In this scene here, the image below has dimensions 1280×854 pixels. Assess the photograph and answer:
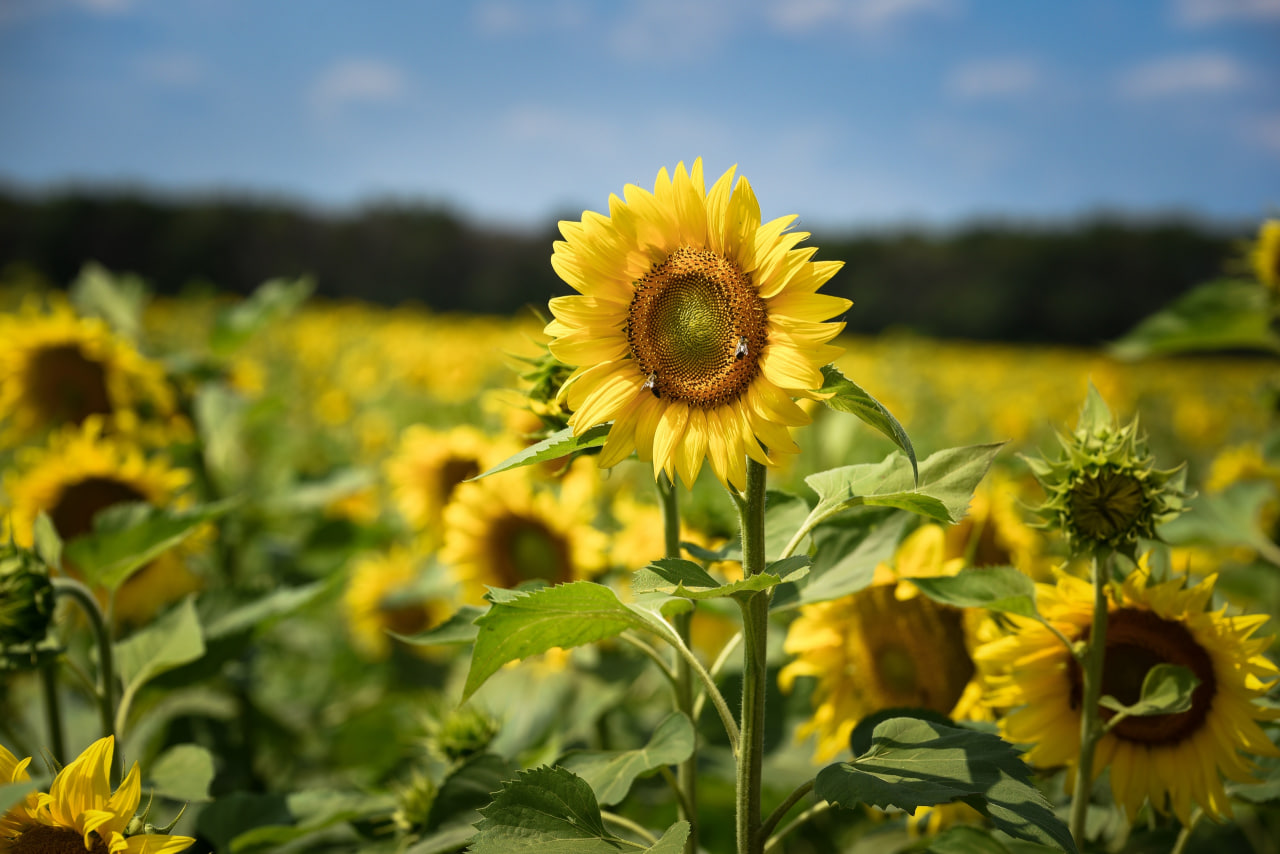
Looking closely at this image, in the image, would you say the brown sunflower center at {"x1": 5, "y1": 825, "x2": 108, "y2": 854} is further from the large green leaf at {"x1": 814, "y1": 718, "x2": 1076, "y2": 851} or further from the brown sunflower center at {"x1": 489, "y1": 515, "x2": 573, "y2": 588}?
the brown sunflower center at {"x1": 489, "y1": 515, "x2": 573, "y2": 588}

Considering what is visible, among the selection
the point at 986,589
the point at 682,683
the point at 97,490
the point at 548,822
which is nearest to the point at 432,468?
the point at 97,490

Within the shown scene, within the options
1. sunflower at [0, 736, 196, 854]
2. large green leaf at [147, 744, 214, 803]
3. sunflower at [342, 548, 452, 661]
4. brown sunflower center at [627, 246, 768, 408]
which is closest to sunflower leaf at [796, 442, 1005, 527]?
brown sunflower center at [627, 246, 768, 408]

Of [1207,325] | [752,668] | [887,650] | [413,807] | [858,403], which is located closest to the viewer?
[858,403]

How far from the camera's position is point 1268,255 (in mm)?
1846

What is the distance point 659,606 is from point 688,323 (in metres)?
0.30

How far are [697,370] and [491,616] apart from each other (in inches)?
13.2

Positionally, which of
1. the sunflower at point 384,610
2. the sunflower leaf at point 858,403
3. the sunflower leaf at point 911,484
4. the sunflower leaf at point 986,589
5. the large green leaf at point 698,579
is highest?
the sunflower leaf at point 858,403

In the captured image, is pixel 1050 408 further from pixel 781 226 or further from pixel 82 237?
pixel 82 237

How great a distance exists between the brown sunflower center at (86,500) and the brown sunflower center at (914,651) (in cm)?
174

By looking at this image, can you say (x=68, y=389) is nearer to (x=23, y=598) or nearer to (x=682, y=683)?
(x=23, y=598)

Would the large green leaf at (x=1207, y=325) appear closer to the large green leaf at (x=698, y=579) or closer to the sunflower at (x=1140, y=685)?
the sunflower at (x=1140, y=685)

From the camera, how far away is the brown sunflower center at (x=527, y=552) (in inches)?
74.0

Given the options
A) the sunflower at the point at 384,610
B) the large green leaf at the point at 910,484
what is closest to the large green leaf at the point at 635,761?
the large green leaf at the point at 910,484

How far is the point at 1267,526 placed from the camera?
2.24 meters
